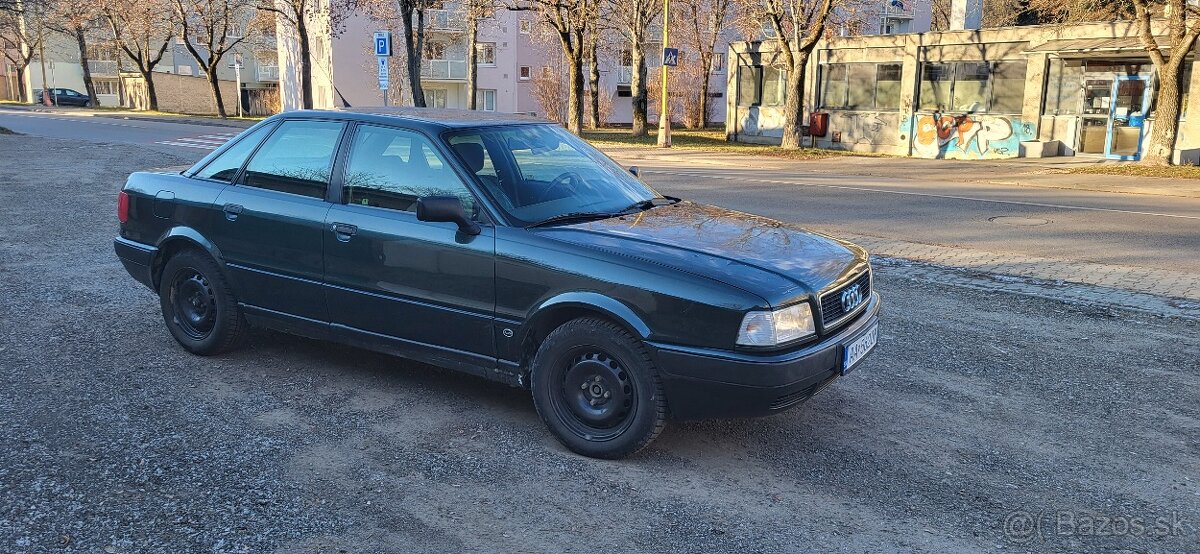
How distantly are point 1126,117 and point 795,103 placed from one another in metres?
8.83

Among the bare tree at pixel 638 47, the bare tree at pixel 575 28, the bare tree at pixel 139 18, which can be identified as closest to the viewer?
the bare tree at pixel 575 28

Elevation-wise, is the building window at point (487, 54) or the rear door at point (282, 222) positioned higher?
the building window at point (487, 54)

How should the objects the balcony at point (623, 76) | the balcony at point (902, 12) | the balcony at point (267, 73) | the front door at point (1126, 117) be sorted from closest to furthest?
the front door at point (1126, 117), the balcony at point (623, 76), the balcony at point (902, 12), the balcony at point (267, 73)

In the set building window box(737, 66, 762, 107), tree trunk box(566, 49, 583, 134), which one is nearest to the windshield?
tree trunk box(566, 49, 583, 134)

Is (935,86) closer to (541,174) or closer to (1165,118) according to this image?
(1165,118)

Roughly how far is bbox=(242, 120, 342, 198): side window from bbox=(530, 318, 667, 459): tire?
179cm

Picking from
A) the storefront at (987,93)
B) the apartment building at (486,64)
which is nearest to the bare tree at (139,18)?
the apartment building at (486,64)

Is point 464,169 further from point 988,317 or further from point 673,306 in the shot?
point 988,317

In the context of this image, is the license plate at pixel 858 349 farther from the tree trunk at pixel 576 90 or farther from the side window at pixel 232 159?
the tree trunk at pixel 576 90

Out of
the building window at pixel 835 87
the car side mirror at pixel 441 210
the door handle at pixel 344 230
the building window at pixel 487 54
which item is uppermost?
the building window at pixel 487 54

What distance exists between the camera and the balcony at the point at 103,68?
76.6m

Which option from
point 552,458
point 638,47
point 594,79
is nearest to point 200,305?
point 552,458

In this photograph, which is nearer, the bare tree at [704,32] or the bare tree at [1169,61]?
the bare tree at [1169,61]

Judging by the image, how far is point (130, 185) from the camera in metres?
5.98
